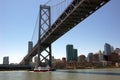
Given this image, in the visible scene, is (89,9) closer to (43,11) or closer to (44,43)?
(44,43)

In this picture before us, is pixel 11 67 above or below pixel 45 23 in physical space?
below

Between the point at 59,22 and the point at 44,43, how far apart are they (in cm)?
2001

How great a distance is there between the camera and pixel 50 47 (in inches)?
2672

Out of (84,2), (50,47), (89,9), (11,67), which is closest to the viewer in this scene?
(84,2)

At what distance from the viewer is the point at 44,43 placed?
66250mm

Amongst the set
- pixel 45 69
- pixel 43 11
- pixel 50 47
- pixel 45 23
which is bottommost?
pixel 45 69

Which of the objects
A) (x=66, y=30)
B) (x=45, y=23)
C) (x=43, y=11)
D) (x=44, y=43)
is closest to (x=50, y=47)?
(x=44, y=43)

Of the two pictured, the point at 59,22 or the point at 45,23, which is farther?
the point at 45,23

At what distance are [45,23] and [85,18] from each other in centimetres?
2854

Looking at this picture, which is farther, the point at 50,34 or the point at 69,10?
the point at 50,34

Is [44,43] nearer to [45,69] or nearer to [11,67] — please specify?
[45,69]

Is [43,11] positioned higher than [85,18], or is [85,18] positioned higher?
[43,11]

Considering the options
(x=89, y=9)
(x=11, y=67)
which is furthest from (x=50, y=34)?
(x=11, y=67)

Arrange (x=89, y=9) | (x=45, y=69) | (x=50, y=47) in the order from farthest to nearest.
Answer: (x=50, y=47) < (x=45, y=69) < (x=89, y=9)
